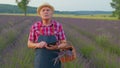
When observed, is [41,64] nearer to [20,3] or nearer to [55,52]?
[55,52]

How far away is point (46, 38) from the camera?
14.2ft

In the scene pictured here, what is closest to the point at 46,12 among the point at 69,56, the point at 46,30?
the point at 46,30

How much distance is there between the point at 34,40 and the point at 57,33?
29 centimetres

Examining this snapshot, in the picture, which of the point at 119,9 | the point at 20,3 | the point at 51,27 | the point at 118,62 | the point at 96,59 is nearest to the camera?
the point at 51,27

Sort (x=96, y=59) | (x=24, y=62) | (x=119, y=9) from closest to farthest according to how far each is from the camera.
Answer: (x=24, y=62) < (x=96, y=59) < (x=119, y=9)

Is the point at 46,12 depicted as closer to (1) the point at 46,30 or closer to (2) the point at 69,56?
(1) the point at 46,30

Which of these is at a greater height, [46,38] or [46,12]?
[46,12]

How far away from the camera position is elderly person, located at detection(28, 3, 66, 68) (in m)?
4.33

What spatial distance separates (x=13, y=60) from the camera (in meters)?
6.64

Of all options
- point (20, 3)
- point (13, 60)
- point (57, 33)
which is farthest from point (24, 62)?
point (20, 3)

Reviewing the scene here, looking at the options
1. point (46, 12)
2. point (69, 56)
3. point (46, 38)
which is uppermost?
point (46, 12)

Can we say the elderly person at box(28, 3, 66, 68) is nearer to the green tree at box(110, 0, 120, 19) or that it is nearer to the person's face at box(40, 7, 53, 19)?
the person's face at box(40, 7, 53, 19)

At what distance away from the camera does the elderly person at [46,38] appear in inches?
171

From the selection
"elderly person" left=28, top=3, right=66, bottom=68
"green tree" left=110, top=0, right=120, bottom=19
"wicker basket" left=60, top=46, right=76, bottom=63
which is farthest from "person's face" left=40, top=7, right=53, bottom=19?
"green tree" left=110, top=0, right=120, bottom=19
